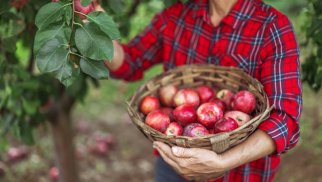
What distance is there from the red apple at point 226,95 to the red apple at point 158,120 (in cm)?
27

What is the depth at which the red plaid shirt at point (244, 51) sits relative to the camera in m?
1.68

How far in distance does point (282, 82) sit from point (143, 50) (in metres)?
0.74

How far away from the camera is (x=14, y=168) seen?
396 cm

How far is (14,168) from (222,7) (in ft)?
8.96

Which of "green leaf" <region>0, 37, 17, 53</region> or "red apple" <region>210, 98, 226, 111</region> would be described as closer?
"red apple" <region>210, 98, 226, 111</region>

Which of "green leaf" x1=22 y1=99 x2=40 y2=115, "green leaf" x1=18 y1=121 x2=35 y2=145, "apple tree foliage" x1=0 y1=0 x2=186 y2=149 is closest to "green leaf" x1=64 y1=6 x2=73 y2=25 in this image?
"apple tree foliage" x1=0 y1=0 x2=186 y2=149

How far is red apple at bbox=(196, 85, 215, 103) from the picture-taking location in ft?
6.15

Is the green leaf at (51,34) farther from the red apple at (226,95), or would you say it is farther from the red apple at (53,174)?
the red apple at (53,174)

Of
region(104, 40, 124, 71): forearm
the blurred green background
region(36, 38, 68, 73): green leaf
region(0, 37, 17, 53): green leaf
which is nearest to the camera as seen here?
region(36, 38, 68, 73): green leaf

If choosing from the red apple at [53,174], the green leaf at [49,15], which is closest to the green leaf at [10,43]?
the green leaf at [49,15]

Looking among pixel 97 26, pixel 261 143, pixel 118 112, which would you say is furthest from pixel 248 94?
pixel 118 112

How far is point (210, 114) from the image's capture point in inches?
67.3

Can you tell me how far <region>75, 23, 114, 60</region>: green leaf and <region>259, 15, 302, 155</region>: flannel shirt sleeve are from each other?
0.62m

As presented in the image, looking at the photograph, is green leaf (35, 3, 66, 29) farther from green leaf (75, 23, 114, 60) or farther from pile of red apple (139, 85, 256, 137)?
pile of red apple (139, 85, 256, 137)
